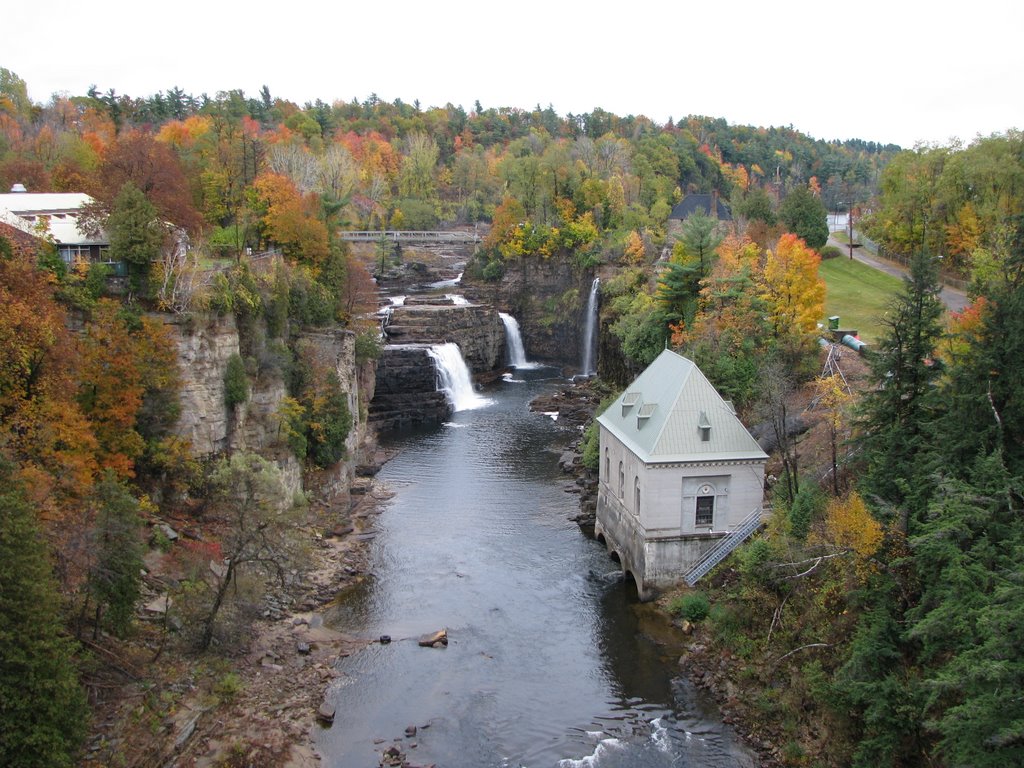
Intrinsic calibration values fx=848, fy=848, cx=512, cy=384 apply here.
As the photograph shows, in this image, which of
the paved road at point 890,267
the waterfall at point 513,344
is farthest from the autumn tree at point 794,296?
the waterfall at point 513,344

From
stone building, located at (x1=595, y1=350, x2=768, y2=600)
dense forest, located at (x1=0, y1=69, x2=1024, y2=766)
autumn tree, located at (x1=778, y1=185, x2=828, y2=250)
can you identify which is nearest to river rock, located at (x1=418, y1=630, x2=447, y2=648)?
dense forest, located at (x1=0, y1=69, x2=1024, y2=766)

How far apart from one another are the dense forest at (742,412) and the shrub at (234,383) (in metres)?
0.17

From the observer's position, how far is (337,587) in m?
37.4

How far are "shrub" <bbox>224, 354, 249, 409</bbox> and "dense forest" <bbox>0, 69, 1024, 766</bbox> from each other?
0.17 meters

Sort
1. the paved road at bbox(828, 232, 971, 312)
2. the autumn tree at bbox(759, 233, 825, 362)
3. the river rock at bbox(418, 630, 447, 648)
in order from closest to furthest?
the river rock at bbox(418, 630, 447, 648)
the autumn tree at bbox(759, 233, 825, 362)
the paved road at bbox(828, 232, 971, 312)

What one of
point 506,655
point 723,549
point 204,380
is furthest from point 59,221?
point 723,549

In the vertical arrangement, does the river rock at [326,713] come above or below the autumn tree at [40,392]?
below

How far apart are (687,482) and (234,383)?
70.2ft

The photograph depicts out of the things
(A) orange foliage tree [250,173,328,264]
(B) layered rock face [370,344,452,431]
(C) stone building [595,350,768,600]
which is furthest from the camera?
(B) layered rock face [370,344,452,431]

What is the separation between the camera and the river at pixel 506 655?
88.4 ft

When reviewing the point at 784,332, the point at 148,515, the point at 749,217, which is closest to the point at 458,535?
the point at 148,515

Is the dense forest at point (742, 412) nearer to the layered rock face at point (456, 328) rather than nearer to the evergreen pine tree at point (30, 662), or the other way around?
the evergreen pine tree at point (30, 662)

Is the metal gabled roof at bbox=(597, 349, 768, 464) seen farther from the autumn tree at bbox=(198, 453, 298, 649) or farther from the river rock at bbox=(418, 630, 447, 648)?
the autumn tree at bbox=(198, 453, 298, 649)

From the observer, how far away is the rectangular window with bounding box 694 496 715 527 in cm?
3575
